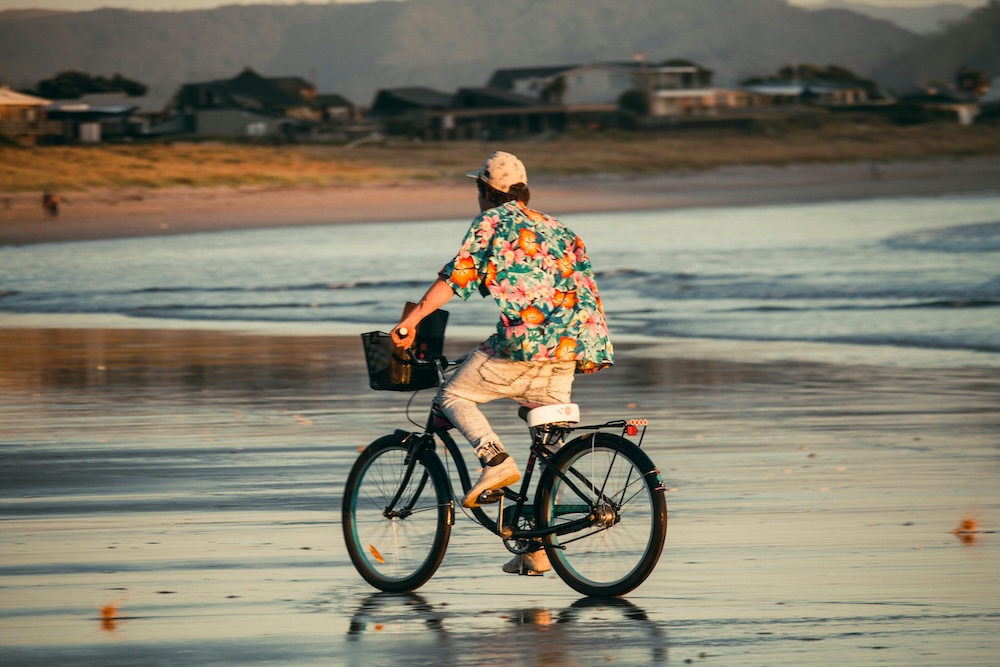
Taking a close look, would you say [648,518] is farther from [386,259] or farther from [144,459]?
[386,259]

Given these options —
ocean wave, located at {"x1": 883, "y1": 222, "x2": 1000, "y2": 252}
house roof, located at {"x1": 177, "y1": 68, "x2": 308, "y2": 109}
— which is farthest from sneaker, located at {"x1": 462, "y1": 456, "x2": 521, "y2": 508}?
house roof, located at {"x1": 177, "y1": 68, "x2": 308, "y2": 109}

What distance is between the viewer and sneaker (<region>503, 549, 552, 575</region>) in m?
6.97

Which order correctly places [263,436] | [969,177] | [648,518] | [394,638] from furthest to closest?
[969,177] → [263,436] → [648,518] → [394,638]

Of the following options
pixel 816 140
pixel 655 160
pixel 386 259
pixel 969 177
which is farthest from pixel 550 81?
pixel 386 259

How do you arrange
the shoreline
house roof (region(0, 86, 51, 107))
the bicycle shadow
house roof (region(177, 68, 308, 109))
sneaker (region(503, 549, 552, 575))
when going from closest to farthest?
the bicycle shadow, sneaker (region(503, 549, 552, 575)), the shoreline, house roof (region(0, 86, 51, 107)), house roof (region(177, 68, 308, 109))

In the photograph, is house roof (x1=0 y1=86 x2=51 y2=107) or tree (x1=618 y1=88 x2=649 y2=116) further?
tree (x1=618 y1=88 x2=649 y2=116)

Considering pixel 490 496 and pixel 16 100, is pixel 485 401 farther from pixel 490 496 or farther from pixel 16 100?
pixel 16 100

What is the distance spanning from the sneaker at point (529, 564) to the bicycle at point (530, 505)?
6 centimetres

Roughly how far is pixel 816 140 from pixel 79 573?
308 feet

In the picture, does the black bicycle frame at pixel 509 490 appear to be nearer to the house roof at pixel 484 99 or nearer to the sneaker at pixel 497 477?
the sneaker at pixel 497 477

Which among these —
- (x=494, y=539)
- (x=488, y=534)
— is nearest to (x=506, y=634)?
(x=494, y=539)

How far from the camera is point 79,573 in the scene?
727cm

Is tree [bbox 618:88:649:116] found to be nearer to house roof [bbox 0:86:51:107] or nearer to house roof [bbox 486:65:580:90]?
house roof [bbox 486:65:580:90]

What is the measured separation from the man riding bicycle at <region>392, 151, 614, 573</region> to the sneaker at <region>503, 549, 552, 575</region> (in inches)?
14.6
